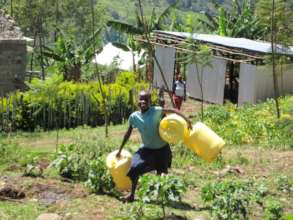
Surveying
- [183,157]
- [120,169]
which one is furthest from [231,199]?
[183,157]

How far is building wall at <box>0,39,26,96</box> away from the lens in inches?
732

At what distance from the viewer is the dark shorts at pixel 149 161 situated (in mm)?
6691

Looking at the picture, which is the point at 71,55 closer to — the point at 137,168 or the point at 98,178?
the point at 98,178

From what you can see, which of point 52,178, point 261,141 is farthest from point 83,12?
point 52,178

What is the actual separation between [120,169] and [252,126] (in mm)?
6467

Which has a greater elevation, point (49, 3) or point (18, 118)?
point (49, 3)

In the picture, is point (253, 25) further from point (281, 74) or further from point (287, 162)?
point (287, 162)

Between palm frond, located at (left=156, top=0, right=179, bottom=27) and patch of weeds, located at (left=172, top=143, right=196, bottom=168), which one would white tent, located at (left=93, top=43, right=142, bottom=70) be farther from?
patch of weeds, located at (left=172, top=143, right=196, bottom=168)

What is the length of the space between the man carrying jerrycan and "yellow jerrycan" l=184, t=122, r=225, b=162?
0.21 meters

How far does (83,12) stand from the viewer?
3766cm

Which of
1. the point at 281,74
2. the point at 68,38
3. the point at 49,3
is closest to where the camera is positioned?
the point at 281,74

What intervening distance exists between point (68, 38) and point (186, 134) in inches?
654

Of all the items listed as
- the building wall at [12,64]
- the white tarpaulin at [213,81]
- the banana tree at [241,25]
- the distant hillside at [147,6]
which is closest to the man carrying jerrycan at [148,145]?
the building wall at [12,64]

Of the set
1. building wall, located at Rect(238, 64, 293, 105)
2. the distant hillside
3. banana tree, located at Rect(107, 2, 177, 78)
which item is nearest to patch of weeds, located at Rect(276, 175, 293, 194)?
building wall, located at Rect(238, 64, 293, 105)
